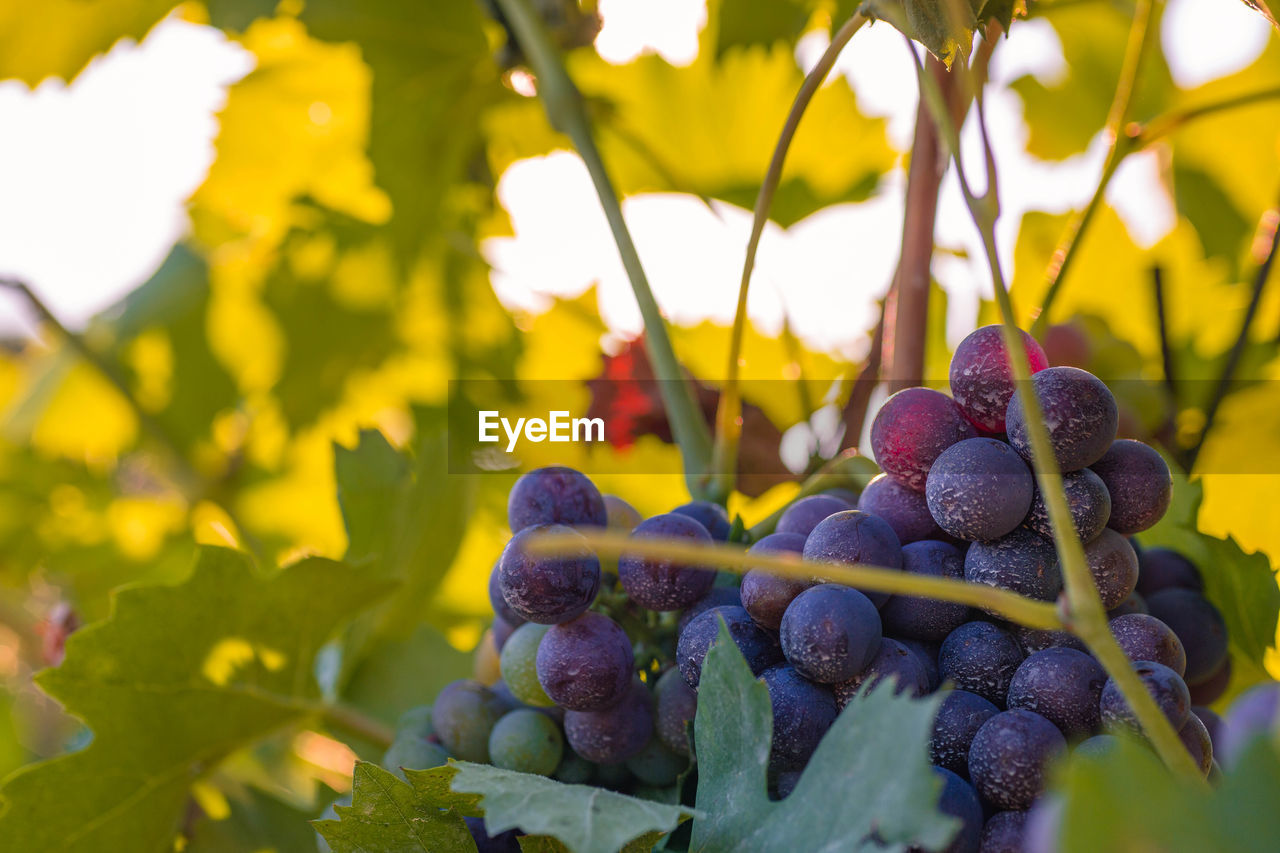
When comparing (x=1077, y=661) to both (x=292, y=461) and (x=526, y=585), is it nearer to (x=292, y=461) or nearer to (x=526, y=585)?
(x=526, y=585)

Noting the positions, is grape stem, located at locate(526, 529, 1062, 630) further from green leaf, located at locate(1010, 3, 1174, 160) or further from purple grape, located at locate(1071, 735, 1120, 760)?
green leaf, located at locate(1010, 3, 1174, 160)

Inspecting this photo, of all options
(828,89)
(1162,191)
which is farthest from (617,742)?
(1162,191)

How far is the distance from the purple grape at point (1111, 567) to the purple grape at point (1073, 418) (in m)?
0.03

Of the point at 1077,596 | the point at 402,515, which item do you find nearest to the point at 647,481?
the point at 402,515

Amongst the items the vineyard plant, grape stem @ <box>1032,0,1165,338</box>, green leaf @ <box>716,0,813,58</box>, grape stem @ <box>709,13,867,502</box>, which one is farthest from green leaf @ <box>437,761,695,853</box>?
green leaf @ <box>716,0,813,58</box>

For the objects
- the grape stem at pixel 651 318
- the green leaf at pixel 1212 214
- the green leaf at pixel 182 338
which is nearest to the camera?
the grape stem at pixel 651 318

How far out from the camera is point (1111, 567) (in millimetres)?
326

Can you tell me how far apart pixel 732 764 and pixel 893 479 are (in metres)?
0.13

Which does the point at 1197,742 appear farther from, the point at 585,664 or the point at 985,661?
the point at 585,664

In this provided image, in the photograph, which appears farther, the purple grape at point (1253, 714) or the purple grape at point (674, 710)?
the purple grape at point (674, 710)

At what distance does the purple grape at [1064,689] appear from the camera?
305 millimetres

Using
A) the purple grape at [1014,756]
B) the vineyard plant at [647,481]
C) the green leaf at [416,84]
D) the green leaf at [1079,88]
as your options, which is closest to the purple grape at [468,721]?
the vineyard plant at [647,481]

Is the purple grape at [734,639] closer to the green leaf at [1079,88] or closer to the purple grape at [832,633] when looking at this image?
the purple grape at [832,633]

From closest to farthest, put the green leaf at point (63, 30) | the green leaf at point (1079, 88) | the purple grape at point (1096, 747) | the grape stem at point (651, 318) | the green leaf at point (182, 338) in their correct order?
the purple grape at point (1096, 747), the grape stem at point (651, 318), the green leaf at point (63, 30), the green leaf at point (1079, 88), the green leaf at point (182, 338)
